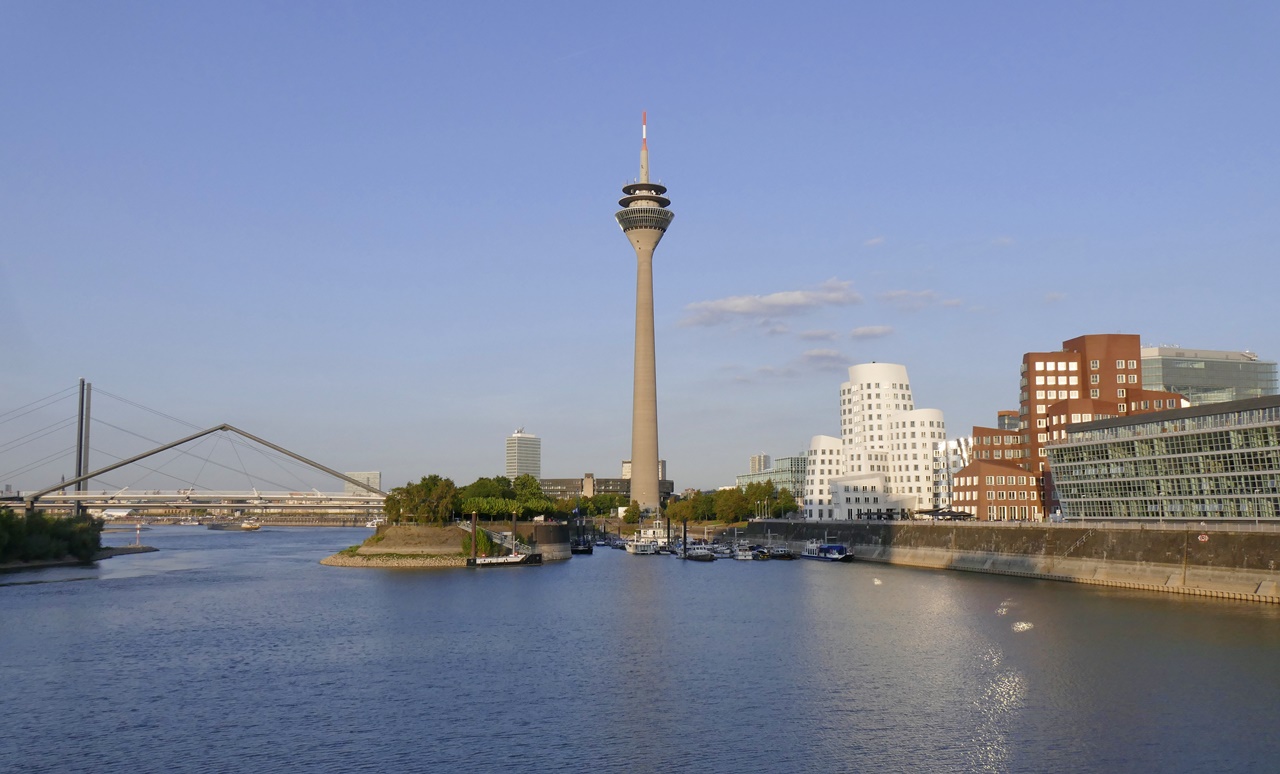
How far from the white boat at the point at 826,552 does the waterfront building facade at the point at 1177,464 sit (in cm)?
2948

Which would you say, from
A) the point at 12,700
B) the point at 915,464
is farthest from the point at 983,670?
the point at 915,464

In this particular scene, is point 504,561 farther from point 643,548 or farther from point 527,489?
point 527,489

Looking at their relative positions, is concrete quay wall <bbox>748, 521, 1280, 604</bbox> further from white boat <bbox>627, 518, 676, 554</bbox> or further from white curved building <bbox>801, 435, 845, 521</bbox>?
white curved building <bbox>801, 435, 845, 521</bbox>

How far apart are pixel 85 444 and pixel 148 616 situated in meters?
111

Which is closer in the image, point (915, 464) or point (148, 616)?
point (148, 616)

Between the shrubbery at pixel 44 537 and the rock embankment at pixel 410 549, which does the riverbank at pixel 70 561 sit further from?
the rock embankment at pixel 410 549

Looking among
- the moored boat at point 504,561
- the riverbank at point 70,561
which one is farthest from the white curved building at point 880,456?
the riverbank at point 70,561

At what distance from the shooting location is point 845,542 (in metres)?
141

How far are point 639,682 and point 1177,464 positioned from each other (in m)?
66.4

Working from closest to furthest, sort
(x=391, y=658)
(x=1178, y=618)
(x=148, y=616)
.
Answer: (x=391, y=658) → (x=1178, y=618) → (x=148, y=616)

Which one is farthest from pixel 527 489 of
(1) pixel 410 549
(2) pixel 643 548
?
(1) pixel 410 549

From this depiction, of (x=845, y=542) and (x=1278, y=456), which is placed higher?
(x=1278, y=456)

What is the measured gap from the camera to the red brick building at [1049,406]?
133 metres

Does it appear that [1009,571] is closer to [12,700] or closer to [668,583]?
[668,583]
